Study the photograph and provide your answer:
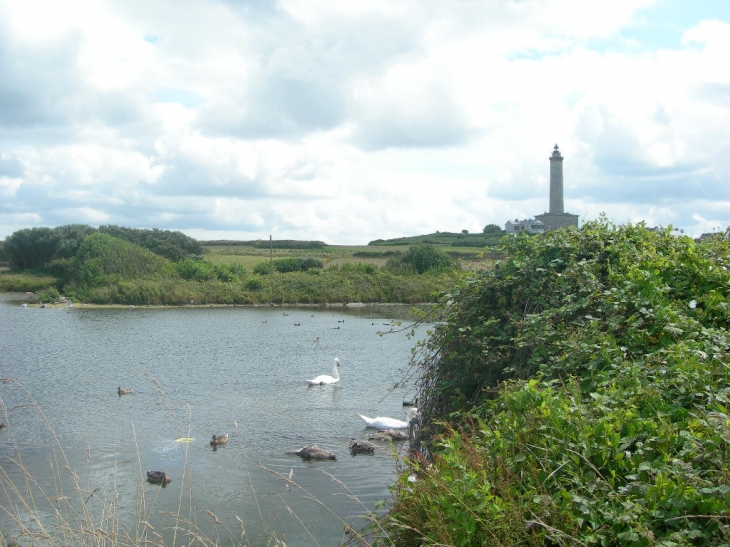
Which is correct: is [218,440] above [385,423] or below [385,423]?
below

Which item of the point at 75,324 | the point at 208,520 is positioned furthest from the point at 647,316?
the point at 75,324

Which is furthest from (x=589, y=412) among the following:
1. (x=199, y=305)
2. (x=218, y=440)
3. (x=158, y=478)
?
(x=199, y=305)

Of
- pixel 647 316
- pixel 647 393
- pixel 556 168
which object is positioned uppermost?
pixel 556 168

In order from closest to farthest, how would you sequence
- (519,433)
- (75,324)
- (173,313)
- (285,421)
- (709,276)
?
(519,433) < (709,276) < (285,421) < (75,324) < (173,313)

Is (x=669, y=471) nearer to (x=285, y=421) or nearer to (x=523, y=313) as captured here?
(x=523, y=313)

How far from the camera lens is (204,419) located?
18406mm

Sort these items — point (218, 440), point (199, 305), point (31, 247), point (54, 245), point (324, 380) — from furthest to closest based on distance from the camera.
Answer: point (31, 247), point (54, 245), point (199, 305), point (324, 380), point (218, 440)

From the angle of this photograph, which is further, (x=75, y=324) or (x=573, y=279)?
(x=75, y=324)

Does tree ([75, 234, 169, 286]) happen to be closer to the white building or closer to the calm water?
the calm water

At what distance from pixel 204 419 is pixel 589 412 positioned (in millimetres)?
15104

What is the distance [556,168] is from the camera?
17.0m

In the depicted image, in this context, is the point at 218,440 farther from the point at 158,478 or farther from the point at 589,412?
the point at 589,412

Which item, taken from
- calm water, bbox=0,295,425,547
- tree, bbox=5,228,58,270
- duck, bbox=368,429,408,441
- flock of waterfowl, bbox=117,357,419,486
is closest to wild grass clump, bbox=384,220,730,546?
calm water, bbox=0,295,425,547

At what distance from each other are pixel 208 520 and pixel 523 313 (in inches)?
264
